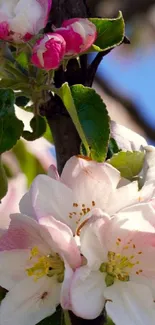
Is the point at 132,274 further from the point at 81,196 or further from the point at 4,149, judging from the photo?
the point at 4,149

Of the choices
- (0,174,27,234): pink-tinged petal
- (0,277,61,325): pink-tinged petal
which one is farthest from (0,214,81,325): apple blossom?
(0,174,27,234): pink-tinged petal

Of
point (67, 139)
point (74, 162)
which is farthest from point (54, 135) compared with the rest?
point (74, 162)

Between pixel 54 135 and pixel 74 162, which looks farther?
pixel 54 135

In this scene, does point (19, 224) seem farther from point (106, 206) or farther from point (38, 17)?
point (38, 17)

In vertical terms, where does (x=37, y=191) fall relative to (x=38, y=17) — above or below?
below

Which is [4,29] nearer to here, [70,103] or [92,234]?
[70,103]

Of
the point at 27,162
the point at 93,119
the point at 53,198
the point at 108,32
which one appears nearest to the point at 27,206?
the point at 53,198

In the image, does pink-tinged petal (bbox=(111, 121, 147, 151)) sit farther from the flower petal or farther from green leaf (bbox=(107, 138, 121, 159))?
the flower petal
